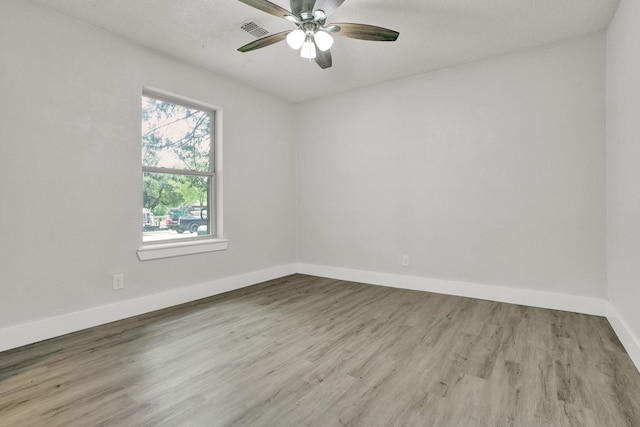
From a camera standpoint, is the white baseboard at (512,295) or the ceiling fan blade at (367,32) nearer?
the ceiling fan blade at (367,32)

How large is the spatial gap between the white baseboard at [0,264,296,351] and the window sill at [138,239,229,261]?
38cm

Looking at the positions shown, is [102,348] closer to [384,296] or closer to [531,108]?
[384,296]

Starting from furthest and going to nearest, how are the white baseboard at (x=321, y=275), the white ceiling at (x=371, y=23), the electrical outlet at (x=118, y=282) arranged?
the electrical outlet at (x=118, y=282) → the white ceiling at (x=371, y=23) → the white baseboard at (x=321, y=275)

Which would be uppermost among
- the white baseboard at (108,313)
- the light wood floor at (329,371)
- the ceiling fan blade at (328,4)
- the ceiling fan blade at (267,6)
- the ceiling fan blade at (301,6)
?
the ceiling fan blade at (301,6)

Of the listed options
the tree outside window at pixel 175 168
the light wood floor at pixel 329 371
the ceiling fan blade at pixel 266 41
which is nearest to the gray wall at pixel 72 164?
the tree outside window at pixel 175 168

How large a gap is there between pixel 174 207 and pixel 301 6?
7.95 ft

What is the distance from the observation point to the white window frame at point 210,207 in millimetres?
3215

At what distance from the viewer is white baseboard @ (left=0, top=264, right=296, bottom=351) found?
7.70ft

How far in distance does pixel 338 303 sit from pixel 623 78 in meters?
3.04

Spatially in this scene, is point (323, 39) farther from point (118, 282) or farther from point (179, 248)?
point (118, 282)

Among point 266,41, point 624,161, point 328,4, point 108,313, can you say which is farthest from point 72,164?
point 624,161

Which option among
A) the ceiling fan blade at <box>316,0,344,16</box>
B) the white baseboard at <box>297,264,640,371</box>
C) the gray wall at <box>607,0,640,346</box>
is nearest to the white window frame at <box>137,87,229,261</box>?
the white baseboard at <box>297,264,640,371</box>

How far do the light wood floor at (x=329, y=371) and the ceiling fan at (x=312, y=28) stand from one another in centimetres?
224

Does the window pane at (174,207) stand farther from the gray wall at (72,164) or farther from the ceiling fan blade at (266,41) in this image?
the ceiling fan blade at (266,41)
